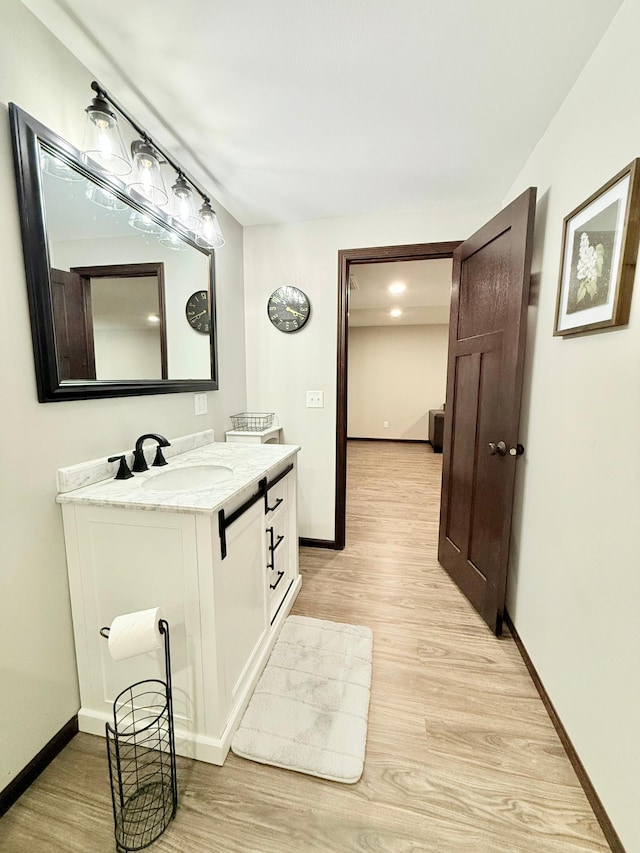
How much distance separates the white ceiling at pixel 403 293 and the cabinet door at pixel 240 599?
2.09 m

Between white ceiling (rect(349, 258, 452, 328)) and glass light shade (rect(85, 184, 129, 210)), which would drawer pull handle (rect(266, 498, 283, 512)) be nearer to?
glass light shade (rect(85, 184, 129, 210))

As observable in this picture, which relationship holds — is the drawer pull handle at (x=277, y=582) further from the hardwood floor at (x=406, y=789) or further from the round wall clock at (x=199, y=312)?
the round wall clock at (x=199, y=312)

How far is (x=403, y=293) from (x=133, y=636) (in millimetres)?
4743

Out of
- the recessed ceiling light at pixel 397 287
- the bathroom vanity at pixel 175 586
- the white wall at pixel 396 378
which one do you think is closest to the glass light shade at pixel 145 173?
the bathroom vanity at pixel 175 586

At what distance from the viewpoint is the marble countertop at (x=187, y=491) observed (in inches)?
42.3

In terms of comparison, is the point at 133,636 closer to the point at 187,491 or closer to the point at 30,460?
the point at 187,491

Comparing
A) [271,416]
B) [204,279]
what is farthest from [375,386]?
[204,279]

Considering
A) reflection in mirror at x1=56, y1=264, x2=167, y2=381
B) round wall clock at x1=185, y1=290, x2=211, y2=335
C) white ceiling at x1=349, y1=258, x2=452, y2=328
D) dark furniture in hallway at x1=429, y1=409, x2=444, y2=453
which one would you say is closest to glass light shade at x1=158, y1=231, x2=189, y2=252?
reflection in mirror at x1=56, y1=264, x2=167, y2=381

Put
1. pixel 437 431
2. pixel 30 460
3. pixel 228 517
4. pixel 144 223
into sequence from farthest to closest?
pixel 437 431
pixel 144 223
pixel 228 517
pixel 30 460

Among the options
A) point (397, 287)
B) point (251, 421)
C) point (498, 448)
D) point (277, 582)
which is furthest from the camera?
point (397, 287)

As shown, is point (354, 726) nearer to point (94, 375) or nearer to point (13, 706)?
point (13, 706)

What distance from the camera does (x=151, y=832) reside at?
97cm

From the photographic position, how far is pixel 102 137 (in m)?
1.17

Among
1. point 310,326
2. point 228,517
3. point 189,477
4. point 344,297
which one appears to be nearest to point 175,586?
point 228,517
